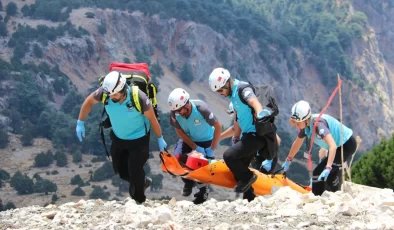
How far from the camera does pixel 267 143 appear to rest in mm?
8914

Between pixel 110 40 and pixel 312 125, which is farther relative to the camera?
pixel 110 40

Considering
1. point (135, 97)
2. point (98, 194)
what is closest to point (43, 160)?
point (98, 194)

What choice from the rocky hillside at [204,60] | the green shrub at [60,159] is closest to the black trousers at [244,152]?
the green shrub at [60,159]

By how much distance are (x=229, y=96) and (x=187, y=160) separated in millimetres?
1300

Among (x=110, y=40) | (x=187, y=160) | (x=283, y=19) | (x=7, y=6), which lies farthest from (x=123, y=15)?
(x=187, y=160)

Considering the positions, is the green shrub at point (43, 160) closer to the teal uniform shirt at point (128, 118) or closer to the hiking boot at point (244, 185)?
the teal uniform shirt at point (128, 118)

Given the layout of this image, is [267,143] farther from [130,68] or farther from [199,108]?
[130,68]

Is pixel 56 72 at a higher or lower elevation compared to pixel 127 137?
lower

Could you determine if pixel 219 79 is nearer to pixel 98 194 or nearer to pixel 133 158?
pixel 133 158

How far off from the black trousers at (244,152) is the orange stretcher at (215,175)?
236 mm

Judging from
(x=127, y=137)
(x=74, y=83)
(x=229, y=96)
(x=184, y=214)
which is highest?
(x=229, y=96)

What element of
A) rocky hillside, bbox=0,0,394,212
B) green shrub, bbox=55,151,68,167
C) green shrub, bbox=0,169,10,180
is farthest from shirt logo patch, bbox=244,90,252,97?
green shrub, bbox=55,151,68,167

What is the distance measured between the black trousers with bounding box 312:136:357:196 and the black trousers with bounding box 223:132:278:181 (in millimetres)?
941

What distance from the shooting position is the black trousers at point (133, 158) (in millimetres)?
8977
